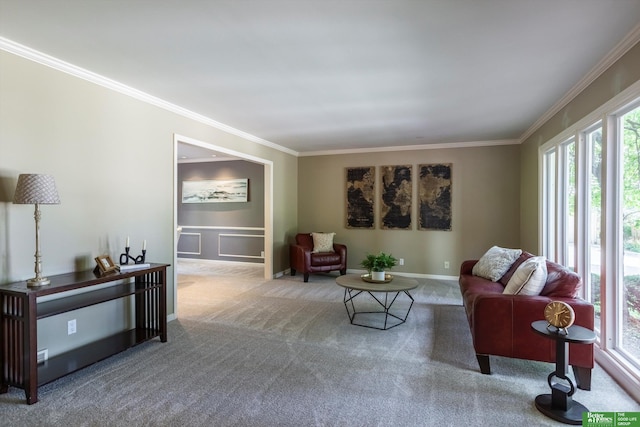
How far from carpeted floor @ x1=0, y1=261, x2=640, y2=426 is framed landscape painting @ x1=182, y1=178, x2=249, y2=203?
13.1ft

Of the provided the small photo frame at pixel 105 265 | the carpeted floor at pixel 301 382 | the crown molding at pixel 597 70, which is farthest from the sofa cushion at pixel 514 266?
the small photo frame at pixel 105 265

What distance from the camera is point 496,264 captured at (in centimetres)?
387

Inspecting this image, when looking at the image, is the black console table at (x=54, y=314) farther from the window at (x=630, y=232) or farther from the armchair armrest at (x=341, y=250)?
the window at (x=630, y=232)

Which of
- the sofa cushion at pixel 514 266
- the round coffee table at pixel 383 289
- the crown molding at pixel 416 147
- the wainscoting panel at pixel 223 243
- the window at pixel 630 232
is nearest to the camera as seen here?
the window at pixel 630 232

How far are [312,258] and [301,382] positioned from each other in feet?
11.6

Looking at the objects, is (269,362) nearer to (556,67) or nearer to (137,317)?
Result: (137,317)

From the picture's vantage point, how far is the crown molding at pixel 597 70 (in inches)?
90.7

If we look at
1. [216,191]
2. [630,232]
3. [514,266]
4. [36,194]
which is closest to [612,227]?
[630,232]

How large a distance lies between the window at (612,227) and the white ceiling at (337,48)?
54 centimetres

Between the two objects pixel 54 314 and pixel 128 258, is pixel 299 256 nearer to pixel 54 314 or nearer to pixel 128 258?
pixel 128 258

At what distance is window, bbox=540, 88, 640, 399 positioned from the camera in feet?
8.28

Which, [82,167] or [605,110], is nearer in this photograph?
[605,110]

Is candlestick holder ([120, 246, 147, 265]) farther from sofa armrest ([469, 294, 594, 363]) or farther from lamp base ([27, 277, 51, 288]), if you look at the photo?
sofa armrest ([469, 294, 594, 363])

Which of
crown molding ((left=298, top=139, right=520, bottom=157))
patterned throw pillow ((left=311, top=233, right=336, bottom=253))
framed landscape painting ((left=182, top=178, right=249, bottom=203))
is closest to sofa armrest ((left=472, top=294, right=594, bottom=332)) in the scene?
patterned throw pillow ((left=311, top=233, right=336, bottom=253))
